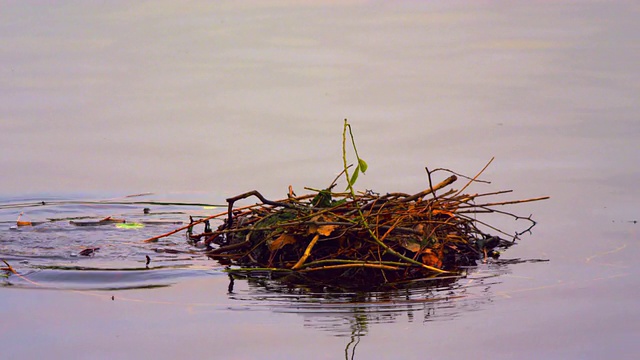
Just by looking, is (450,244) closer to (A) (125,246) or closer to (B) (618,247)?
(B) (618,247)

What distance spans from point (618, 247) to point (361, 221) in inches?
81.7

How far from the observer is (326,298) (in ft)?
17.8

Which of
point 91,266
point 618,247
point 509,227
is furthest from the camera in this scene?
point 509,227

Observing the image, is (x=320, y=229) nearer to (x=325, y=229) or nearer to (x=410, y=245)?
(x=325, y=229)

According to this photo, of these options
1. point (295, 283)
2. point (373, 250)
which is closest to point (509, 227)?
point (373, 250)

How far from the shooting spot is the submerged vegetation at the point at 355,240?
5965mm

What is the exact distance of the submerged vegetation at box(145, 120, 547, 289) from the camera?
5965mm

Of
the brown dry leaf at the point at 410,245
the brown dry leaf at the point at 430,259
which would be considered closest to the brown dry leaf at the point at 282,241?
the brown dry leaf at the point at 410,245

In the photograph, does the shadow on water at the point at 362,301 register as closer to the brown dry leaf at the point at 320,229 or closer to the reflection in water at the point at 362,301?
the reflection in water at the point at 362,301

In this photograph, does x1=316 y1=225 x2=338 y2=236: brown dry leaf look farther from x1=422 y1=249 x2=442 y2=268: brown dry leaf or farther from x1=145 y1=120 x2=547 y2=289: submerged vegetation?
x1=422 y1=249 x2=442 y2=268: brown dry leaf

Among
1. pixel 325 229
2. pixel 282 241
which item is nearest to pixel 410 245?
pixel 325 229

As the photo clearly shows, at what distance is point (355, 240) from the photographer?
6.16m

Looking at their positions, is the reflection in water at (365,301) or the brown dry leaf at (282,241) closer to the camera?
the reflection in water at (365,301)

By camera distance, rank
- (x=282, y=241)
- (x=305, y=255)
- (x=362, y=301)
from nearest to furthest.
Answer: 1. (x=362, y=301)
2. (x=305, y=255)
3. (x=282, y=241)
